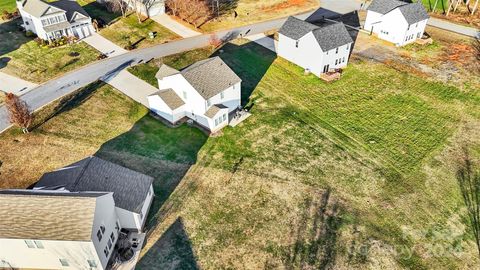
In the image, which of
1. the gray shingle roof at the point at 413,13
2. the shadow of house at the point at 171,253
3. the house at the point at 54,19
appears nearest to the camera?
the shadow of house at the point at 171,253

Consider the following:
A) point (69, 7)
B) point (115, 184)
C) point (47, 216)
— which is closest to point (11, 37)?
point (69, 7)

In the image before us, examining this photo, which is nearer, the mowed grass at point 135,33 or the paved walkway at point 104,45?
the paved walkway at point 104,45

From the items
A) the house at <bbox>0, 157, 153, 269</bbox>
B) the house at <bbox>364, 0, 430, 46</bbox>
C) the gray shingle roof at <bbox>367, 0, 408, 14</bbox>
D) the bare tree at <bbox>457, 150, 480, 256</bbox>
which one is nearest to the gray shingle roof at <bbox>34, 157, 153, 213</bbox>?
the house at <bbox>0, 157, 153, 269</bbox>

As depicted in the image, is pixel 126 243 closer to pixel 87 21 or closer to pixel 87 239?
pixel 87 239

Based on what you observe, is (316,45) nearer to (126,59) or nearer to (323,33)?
(323,33)

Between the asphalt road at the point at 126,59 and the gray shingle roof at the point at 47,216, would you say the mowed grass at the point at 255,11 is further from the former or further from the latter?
the gray shingle roof at the point at 47,216

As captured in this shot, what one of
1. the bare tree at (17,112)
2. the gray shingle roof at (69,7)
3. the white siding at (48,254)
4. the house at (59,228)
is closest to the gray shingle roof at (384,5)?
the gray shingle roof at (69,7)

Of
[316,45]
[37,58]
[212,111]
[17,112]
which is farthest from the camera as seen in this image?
[37,58]
